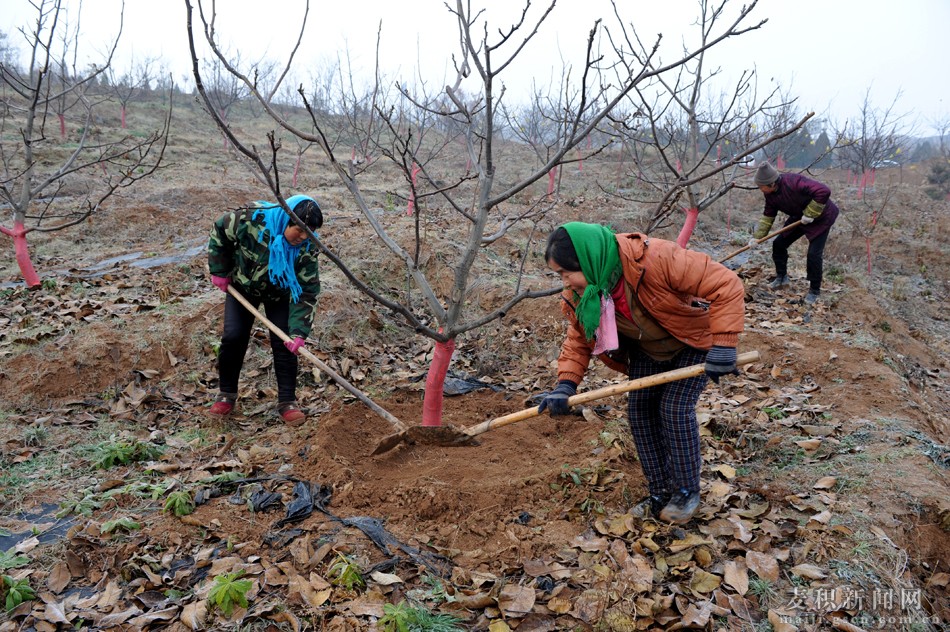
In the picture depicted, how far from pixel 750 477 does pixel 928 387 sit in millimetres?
3609

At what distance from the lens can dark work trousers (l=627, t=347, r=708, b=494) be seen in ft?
8.48

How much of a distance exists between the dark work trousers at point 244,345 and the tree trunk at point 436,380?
1.20m

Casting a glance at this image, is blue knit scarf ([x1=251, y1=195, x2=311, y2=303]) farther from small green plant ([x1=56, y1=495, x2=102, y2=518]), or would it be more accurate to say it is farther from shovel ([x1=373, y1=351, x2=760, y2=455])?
small green plant ([x1=56, y1=495, x2=102, y2=518])

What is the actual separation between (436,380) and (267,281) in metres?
1.40

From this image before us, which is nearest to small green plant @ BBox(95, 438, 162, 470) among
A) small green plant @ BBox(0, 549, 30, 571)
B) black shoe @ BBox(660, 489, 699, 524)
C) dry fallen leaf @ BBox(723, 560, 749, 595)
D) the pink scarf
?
small green plant @ BBox(0, 549, 30, 571)

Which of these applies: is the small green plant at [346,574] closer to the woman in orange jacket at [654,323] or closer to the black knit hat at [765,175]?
the woman in orange jacket at [654,323]

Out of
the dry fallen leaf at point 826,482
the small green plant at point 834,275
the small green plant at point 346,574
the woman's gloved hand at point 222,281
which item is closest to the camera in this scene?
the small green plant at point 346,574

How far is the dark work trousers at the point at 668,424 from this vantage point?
2.59 meters

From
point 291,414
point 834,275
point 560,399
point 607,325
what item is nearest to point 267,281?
point 291,414

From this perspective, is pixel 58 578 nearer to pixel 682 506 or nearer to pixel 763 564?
pixel 682 506

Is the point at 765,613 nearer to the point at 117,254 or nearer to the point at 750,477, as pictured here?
the point at 750,477

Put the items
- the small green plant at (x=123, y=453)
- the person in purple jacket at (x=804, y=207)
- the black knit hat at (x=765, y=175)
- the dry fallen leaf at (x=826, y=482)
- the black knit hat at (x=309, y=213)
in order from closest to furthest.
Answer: the dry fallen leaf at (x=826, y=482) < the black knit hat at (x=309, y=213) < the small green plant at (x=123, y=453) < the black knit hat at (x=765, y=175) < the person in purple jacket at (x=804, y=207)

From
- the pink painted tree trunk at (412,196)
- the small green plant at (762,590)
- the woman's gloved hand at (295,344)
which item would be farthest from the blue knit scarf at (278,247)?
the small green plant at (762,590)

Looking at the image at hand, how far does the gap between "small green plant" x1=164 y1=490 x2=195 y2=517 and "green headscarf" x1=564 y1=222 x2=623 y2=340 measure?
2.23m
